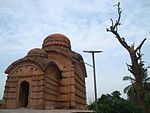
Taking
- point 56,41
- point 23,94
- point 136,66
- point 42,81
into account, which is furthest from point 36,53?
point 136,66

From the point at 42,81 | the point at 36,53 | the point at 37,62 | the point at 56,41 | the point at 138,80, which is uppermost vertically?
the point at 56,41

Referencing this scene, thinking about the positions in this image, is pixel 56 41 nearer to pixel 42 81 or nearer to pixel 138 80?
pixel 42 81

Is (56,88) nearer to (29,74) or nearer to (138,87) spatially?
(29,74)

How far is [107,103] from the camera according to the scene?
12.2 metres

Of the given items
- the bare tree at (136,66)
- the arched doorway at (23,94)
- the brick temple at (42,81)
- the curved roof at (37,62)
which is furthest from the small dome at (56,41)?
the bare tree at (136,66)

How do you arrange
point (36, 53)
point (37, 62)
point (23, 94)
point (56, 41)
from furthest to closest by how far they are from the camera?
point (56, 41), point (36, 53), point (23, 94), point (37, 62)

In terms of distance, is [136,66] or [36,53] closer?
[136,66]

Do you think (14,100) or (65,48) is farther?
(65,48)

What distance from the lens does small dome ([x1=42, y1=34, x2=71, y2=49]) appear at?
2641 centimetres

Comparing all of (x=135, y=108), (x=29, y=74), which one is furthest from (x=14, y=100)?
(x=135, y=108)

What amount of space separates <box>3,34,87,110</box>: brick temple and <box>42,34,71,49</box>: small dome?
6.15 feet

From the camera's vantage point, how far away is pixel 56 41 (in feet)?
87.0

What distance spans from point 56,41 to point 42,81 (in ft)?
27.4

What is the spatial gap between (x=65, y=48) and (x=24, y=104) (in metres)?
8.65
